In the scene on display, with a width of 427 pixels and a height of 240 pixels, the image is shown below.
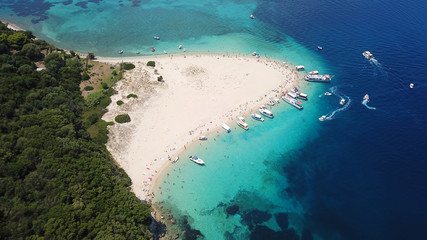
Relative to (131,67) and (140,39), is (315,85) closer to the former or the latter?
(131,67)

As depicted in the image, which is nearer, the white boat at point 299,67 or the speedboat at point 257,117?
the speedboat at point 257,117

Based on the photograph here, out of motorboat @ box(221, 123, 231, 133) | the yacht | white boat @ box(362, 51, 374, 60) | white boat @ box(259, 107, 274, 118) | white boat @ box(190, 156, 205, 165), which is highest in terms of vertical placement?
white boat @ box(362, 51, 374, 60)

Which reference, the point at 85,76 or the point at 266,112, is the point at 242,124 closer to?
the point at 266,112

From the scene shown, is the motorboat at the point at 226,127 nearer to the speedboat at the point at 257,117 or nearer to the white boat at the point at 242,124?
the white boat at the point at 242,124

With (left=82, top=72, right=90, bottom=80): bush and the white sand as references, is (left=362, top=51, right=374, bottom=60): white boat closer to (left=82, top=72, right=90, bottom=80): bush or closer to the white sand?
the white sand

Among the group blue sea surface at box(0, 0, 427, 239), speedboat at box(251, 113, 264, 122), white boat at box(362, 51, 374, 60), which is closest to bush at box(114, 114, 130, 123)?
blue sea surface at box(0, 0, 427, 239)

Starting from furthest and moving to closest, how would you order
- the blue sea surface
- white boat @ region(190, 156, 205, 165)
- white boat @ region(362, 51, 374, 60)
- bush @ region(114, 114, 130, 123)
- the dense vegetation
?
white boat @ region(362, 51, 374, 60) → bush @ region(114, 114, 130, 123) → white boat @ region(190, 156, 205, 165) → the blue sea surface → the dense vegetation

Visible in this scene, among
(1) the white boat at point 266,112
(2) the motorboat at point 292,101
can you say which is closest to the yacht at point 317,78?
(2) the motorboat at point 292,101
